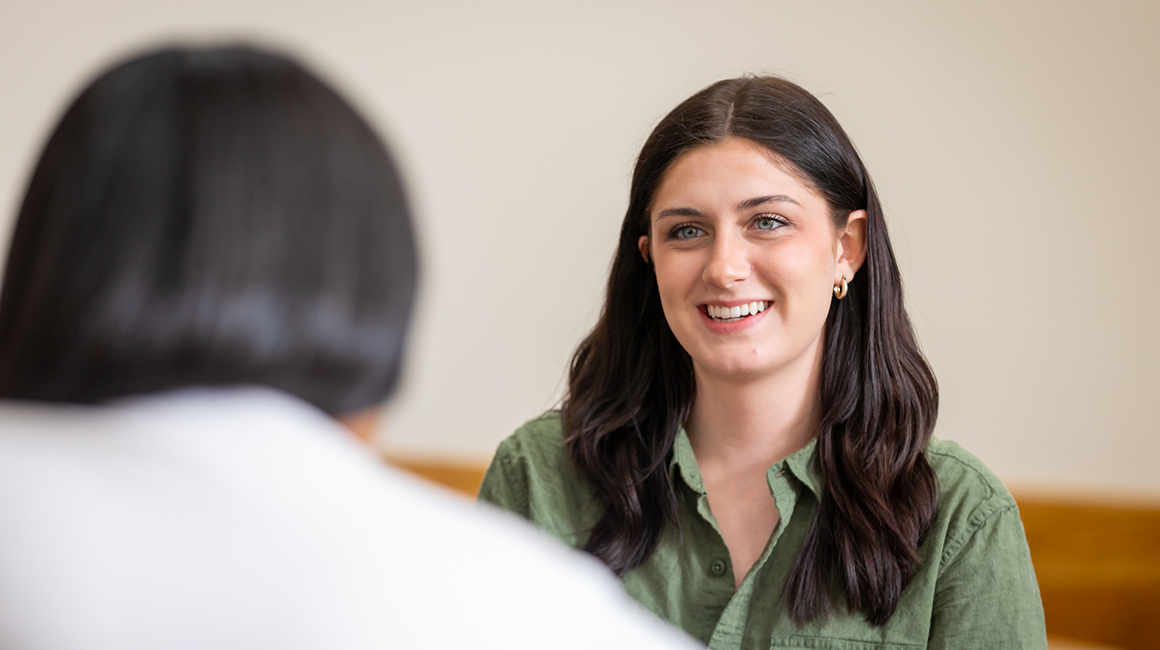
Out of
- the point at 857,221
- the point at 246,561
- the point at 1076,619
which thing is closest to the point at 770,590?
the point at 857,221

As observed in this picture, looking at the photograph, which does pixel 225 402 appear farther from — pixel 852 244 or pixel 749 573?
pixel 852 244

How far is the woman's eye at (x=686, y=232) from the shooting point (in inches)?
56.7

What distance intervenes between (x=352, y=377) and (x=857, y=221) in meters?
1.05

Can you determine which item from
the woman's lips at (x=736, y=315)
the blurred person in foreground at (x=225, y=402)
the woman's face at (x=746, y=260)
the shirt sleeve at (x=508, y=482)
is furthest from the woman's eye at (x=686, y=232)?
the blurred person in foreground at (x=225, y=402)

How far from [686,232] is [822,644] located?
606mm

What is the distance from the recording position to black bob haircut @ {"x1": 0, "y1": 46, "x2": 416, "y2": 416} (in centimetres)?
55

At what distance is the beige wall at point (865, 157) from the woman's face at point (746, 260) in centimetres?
119

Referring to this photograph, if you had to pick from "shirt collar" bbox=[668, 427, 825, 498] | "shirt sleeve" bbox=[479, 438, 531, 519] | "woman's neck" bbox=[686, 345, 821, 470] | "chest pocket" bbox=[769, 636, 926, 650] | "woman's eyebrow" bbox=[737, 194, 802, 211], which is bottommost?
"chest pocket" bbox=[769, 636, 926, 650]

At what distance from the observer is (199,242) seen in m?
0.55

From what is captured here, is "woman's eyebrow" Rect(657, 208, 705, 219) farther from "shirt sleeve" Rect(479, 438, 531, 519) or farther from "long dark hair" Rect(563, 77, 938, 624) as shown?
"shirt sleeve" Rect(479, 438, 531, 519)

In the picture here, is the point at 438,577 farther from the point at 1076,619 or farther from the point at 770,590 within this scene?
the point at 1076,619

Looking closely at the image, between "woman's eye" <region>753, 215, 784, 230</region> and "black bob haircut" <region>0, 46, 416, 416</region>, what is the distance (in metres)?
0.88

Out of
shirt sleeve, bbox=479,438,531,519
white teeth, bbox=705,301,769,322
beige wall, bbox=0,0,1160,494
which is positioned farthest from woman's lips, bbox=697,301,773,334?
beige wall, bbox=0,0,1160,494

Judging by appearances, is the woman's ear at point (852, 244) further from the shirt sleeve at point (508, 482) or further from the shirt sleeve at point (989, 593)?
the shirt sleeve at point (508, 482)
